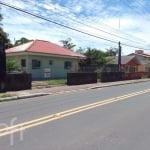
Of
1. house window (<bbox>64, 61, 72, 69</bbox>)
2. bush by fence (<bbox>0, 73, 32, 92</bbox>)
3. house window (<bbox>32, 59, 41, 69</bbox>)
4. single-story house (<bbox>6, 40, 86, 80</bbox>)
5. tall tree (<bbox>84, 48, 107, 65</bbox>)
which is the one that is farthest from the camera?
tall tree (<bbox>84, 48, 107, 65</bbox>)

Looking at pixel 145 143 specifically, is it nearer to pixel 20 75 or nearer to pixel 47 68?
pixel 20 75

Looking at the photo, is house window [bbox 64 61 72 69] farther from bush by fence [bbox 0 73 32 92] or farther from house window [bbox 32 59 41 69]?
bush by fence [bbox 0 73 32 92]

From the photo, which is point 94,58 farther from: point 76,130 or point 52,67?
point 76,130

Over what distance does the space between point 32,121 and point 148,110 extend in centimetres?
511

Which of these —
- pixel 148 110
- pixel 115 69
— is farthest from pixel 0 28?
pixel 148 110

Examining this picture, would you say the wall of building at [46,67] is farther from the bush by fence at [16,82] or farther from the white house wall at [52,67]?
the bush by fence at [16,82]

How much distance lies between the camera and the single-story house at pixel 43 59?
39.0 meters

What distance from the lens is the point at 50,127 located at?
960 centimetres

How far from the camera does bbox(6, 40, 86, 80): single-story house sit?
3903cm

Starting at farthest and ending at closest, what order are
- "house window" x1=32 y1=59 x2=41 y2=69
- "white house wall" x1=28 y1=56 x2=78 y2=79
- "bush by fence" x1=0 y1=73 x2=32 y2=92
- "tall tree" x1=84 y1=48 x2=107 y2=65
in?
"tall tree" x1=84 y1=48 x2=107 y2=65 < "white house wall" x1=28 y1=56 x2=78 y2=79 < "house window" x1=32 y1=59 x2=41 y2=69 < "bush by fence" x1=0 y1=73 x2=32 y2=92

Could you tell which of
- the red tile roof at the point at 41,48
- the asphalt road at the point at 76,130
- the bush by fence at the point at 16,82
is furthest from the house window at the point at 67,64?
the asphalt road at the point at 76,130

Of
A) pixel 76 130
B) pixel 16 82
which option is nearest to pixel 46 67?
pixel 16 82

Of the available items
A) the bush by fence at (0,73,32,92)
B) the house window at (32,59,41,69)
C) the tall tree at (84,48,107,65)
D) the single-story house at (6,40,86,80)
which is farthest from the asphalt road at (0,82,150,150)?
the tall tree at (84,48,107,65)

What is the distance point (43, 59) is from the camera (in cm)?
4084
